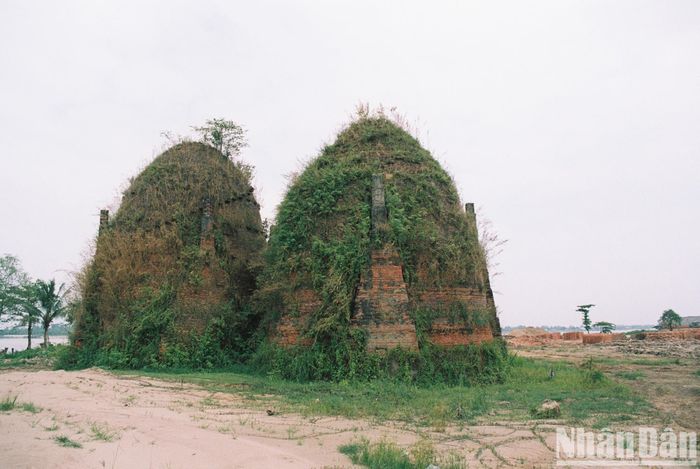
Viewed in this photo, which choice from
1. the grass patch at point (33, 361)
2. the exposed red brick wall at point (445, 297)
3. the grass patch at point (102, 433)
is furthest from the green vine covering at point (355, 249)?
the grass patch at point (33, 361)

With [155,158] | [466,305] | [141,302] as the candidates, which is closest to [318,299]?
[466,305]

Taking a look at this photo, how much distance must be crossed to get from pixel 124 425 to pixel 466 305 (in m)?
9.04

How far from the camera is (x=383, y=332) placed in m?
11.8

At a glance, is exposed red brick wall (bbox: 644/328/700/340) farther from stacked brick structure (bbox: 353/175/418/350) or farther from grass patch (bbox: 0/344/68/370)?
grass patch (bbox: 0/344/68/370)

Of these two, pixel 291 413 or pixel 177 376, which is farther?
pixel 177 376

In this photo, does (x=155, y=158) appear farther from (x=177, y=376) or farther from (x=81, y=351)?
(x=177, y=376)

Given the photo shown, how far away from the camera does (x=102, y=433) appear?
5340 millimetres

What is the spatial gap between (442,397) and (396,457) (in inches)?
190

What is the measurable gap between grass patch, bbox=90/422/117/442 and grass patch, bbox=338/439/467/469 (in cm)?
260

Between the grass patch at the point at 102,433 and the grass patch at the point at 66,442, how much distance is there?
1.01 feet

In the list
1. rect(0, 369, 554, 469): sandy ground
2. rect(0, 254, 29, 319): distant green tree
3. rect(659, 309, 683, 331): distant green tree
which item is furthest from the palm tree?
rect(659, 309, 683, 331): distant green tree

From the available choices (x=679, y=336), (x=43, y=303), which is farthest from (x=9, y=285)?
(x=679, y=336)

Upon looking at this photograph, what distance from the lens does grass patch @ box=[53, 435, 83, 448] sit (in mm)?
4733

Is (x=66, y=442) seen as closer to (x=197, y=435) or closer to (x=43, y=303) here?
(x=197, y=435)
